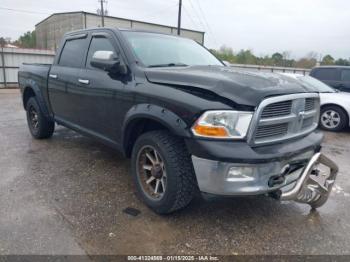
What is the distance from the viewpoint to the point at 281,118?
2.61 meters

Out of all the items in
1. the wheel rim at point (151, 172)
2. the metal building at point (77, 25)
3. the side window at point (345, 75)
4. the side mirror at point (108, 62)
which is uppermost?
the metal building at point (77, 25)

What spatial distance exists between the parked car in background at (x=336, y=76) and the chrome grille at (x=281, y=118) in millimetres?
7264

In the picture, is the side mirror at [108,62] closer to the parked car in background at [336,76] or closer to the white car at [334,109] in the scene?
the white car at [334,109]

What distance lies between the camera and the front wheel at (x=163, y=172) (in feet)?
8.77

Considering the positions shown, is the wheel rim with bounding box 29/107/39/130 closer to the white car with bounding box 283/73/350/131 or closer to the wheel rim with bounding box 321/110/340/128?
the white car with bounding box 283/73/350/131

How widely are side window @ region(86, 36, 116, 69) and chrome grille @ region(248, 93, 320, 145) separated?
199 centimetres

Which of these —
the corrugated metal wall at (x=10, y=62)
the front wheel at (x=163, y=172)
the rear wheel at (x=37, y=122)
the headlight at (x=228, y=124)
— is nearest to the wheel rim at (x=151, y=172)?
the front wheel at (x=163, y=172)

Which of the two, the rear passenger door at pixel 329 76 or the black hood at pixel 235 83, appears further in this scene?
the rear passenger door at pixel 329 76

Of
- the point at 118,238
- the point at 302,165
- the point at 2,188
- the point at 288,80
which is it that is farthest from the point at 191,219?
the point at 2,188

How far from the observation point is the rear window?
30.7 ft

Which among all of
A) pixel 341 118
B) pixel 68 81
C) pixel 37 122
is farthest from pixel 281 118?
pixel 341 118

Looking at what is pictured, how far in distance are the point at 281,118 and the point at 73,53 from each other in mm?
3278

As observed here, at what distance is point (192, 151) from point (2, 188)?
251 cm

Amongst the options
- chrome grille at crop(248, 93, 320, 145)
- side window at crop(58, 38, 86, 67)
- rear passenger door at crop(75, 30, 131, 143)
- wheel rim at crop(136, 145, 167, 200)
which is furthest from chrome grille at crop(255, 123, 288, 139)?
side window at crop(58, 38, 86, 67)
